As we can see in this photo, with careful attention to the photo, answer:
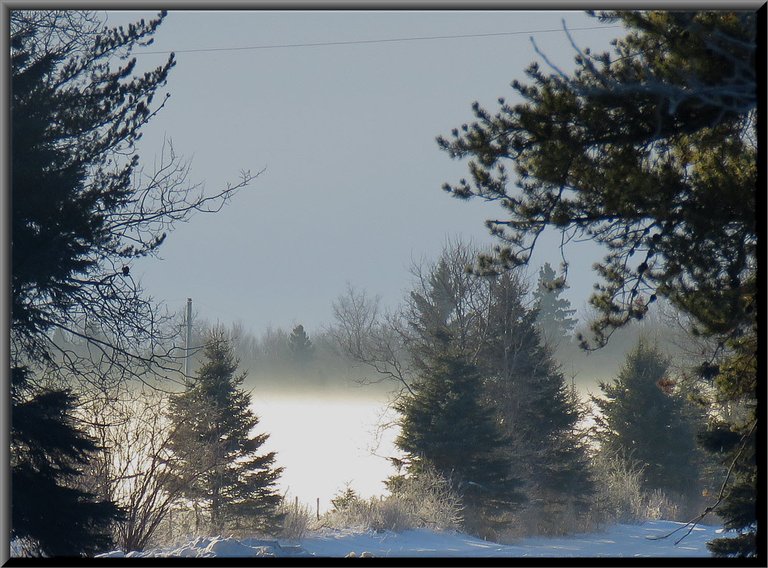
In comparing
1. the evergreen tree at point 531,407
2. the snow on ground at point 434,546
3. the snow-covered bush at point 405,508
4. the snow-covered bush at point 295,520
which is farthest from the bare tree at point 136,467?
the evergreen tree at point 531,407

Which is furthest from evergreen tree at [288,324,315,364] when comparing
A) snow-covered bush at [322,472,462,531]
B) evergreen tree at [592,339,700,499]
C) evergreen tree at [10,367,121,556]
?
evergreen tree at [10,367,121,556]

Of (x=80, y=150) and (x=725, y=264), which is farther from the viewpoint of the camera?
(x=80, y=150)

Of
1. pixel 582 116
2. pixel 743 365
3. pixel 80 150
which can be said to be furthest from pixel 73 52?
pixel 743 365

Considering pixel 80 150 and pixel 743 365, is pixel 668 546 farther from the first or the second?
pixel 80 150

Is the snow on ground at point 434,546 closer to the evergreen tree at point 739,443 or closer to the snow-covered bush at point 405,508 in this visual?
the snow-covered bush at point 405,508

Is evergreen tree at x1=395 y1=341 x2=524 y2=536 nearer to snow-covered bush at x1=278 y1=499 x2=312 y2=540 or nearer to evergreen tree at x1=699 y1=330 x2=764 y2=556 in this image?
snow-covered bush at x1=278 y1=499 x2=312 y2=540

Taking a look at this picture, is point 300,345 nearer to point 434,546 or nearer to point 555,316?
point 555,316

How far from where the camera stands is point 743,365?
7.89m

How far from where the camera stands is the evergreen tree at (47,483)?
9.23 metres

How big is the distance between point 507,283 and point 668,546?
9.00 m

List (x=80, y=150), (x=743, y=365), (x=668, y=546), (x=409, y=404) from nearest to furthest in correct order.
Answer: (x=743, y=365), (x=80, y=150), (x=668, y=546), (x=409, y=404)

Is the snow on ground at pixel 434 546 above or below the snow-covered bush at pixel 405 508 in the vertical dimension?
below

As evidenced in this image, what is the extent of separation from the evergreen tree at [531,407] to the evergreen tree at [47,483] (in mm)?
16200

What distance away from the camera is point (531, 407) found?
81.8 ft
